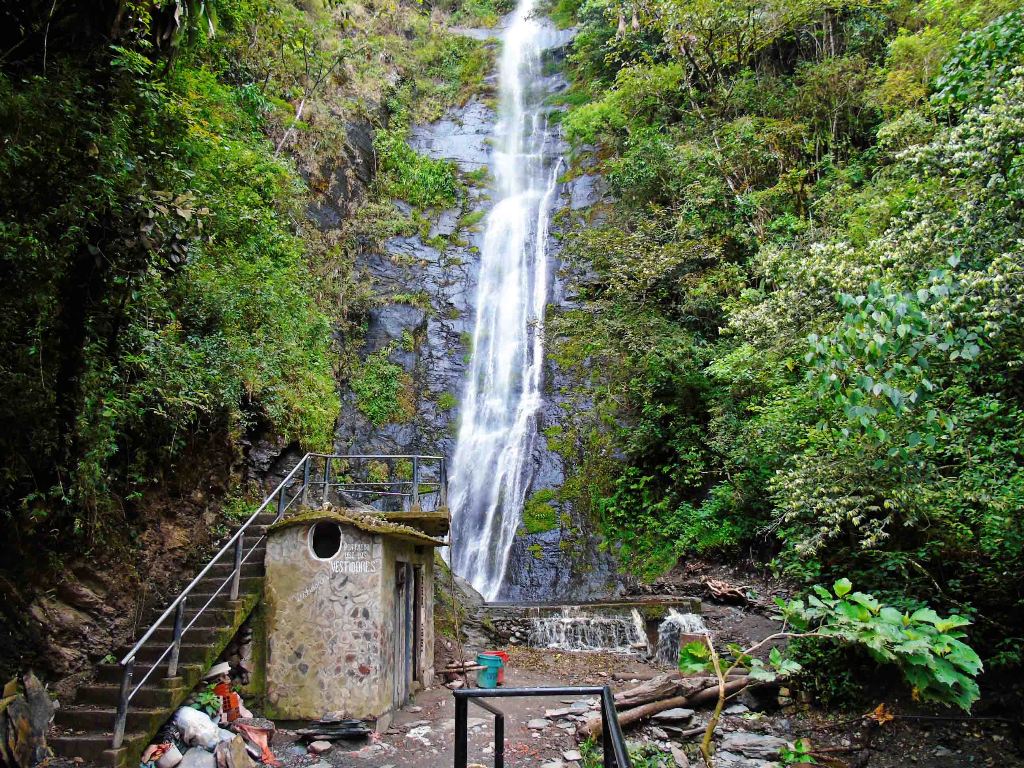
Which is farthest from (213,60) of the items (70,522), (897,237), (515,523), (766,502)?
(766,502)

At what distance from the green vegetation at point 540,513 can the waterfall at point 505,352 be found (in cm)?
25

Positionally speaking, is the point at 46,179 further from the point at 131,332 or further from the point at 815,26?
the point at 815,26

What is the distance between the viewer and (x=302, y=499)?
9.38 metres

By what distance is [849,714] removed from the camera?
7.55 m

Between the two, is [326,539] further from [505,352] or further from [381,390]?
[505,352]

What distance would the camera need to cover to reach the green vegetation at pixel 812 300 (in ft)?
18.2

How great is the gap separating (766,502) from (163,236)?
10971 mm

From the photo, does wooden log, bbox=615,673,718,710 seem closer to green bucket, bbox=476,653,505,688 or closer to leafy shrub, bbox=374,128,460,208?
green bucket, bbox=476,653,505,688

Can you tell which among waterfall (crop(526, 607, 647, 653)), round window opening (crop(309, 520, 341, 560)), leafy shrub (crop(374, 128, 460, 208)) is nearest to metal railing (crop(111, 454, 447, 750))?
round window opening (crop(309, 520, 341, 560))

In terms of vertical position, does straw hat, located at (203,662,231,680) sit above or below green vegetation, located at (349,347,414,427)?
below

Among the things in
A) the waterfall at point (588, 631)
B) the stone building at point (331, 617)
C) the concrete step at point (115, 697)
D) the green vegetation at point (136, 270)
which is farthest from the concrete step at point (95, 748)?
the waterfall at point (588, 631)

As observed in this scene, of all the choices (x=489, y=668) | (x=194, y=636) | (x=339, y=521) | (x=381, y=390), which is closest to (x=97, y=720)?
(x=194, y=636)

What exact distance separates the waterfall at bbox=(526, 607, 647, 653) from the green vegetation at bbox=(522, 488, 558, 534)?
383cm

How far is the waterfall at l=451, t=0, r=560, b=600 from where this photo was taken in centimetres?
1584
